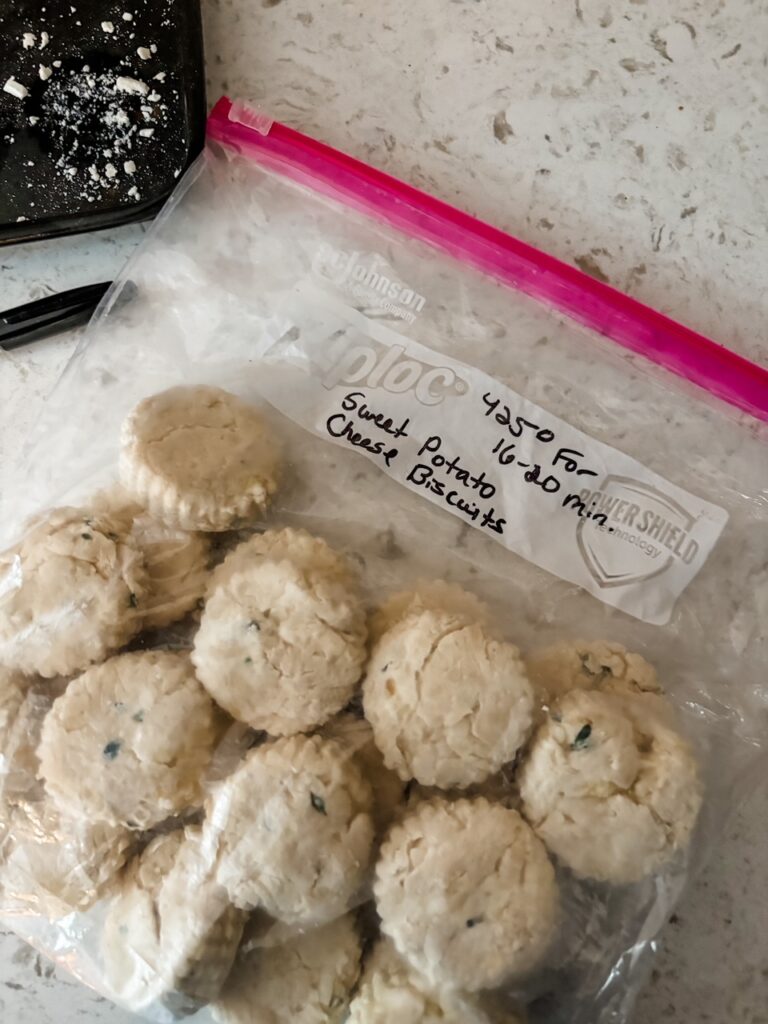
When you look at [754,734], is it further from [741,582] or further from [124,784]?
[124,784]

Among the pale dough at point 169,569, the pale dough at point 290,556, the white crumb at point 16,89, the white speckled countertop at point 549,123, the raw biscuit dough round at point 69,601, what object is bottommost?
the raw biscuit dough round at point 69,601

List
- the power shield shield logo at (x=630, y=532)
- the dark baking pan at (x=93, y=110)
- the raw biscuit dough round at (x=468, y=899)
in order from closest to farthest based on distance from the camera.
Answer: the raw biscuit dough round at (x=468, y=899) < the power shield shield logo at (x=630, y=532) < the dark baking pan at (x=93, y=110)

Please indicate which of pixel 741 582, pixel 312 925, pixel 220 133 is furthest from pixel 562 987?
pixel 220 133

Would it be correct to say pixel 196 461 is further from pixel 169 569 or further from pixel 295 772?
pixel 295 772

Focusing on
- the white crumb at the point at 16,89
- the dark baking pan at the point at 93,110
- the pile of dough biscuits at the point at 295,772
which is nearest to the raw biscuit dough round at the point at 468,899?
the pile of dough biscuits at the point at 295,772

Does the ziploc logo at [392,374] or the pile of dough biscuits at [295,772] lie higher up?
the ziploc logo at [392,374]

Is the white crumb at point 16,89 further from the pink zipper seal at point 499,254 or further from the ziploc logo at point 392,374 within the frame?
the ziploc logo at point 392,374
